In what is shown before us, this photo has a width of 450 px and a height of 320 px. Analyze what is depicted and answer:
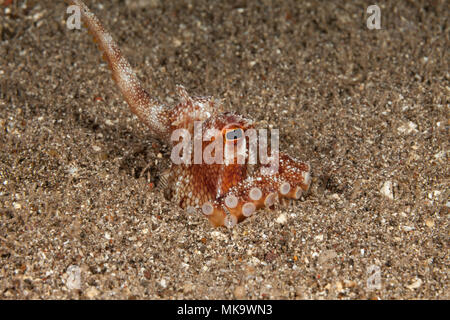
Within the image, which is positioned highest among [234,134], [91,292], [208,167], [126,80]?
[126,80]

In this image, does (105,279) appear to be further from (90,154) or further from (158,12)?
(158,12)

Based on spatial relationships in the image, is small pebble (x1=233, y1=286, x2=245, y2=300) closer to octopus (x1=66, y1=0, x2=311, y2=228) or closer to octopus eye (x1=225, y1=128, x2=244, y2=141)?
octopus (x1=66, y1=0, x2=311, y2=228)

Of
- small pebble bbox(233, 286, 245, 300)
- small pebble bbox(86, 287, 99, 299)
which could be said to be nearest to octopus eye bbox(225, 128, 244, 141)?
small pebble bbox(233, 286, 245, 300)

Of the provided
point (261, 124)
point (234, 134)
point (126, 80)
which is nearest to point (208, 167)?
point (234, 134)

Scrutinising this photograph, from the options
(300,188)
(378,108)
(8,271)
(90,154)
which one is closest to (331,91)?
(378,108)

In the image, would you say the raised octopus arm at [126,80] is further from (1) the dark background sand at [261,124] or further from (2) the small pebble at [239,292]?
(2) the small pebble at [239,292]

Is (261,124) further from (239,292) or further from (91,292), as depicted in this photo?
(91,292)

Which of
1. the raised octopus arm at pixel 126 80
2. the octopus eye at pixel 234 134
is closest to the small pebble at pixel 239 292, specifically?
the octopus eye at pixel 234 134
